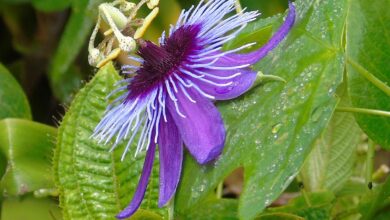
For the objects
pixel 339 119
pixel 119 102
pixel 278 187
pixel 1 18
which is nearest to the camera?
pixel 278 187

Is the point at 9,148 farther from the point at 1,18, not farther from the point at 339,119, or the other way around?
the point at 1,18

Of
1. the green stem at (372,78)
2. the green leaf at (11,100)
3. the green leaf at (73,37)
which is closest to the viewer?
the green stem at (372,78)

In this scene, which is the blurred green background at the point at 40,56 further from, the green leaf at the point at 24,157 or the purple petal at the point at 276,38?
the purple petal at the point at 276,38

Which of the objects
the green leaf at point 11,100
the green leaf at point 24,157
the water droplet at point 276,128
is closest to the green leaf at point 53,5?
the green leaf at point 11,100

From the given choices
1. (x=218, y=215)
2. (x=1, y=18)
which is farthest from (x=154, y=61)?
(x=1, y=18)

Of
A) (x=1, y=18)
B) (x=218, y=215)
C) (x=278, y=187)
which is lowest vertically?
(x=218, y=215)

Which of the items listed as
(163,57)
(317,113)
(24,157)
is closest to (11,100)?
(24,157)

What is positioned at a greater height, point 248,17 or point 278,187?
point 248,17
